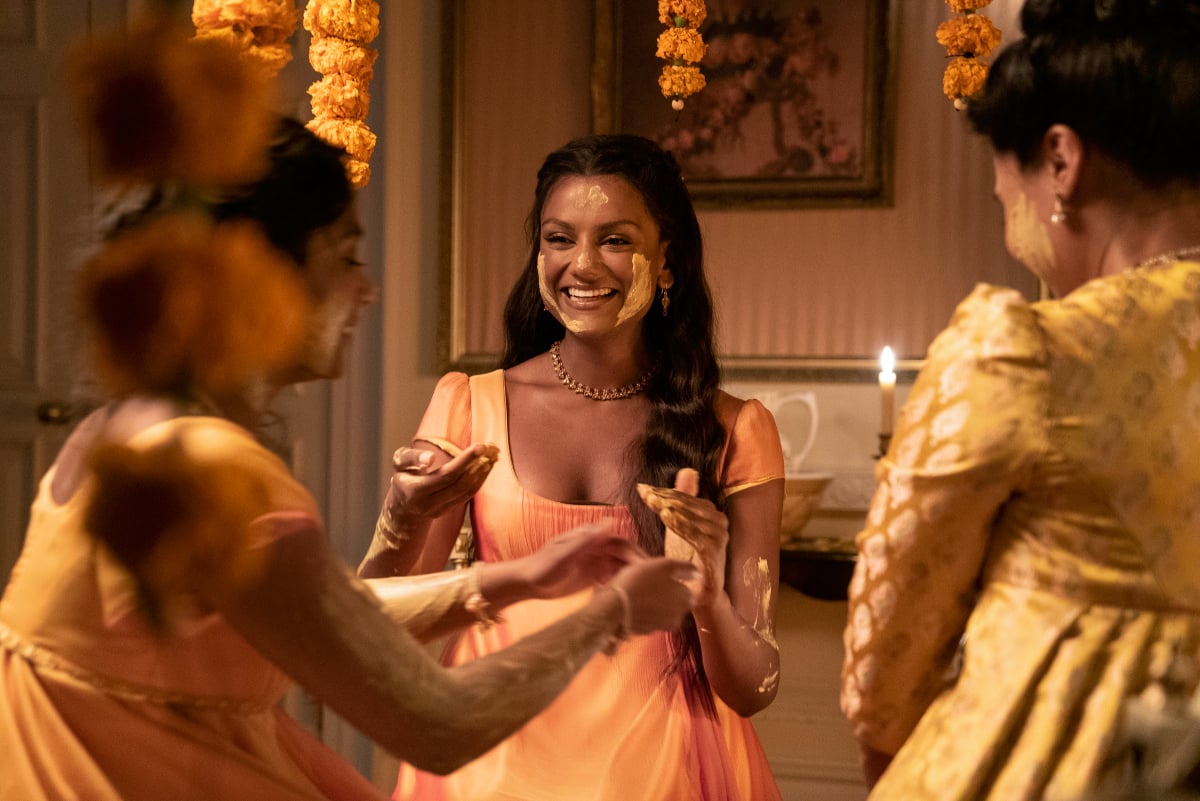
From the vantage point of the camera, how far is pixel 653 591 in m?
1.33

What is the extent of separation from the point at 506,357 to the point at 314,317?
110 centimetres

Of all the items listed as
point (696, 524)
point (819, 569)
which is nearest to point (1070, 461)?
point (696, 524)

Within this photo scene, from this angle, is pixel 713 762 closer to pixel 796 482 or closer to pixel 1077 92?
pixel 1077 92

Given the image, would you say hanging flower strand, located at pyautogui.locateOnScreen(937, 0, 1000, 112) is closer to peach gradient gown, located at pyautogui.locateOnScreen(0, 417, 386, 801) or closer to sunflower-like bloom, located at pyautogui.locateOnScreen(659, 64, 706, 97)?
sunflower-like bloom, located at pyautogui.locateOnScreen(659, 64, 706, 97)

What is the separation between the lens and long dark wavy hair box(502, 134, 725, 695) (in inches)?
82.5

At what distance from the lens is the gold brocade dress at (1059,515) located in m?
1.13

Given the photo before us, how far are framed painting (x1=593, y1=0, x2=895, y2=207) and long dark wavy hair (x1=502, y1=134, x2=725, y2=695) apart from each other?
5.52 ft

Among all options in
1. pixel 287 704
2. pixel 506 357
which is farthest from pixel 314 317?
pixel 287 704

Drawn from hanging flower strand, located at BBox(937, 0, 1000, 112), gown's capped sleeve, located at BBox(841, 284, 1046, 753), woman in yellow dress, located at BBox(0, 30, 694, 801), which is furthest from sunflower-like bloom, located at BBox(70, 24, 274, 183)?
hanging flower strand, located at BBox(937, 0, 1000, 112)

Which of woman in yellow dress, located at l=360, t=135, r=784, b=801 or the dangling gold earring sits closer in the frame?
the dangling gold earring

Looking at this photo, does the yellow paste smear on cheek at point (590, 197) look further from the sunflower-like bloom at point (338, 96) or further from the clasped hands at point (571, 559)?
the clasped hands at point (571, 559)

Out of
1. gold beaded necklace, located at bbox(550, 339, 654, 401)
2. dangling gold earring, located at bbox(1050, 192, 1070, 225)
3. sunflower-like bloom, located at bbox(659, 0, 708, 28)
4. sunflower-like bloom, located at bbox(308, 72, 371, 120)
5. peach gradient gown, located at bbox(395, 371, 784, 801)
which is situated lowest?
peach gradient gown, located at bbox(395, 371, 784, 801)

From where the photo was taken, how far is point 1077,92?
1.18 meters

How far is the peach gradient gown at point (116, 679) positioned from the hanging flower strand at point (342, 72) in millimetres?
1072
